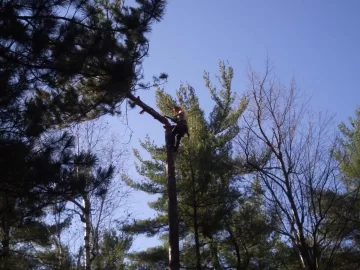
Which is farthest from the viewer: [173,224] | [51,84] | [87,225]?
[87,225]

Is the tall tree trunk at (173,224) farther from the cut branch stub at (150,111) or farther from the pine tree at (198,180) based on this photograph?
the pine tree at (198,180)

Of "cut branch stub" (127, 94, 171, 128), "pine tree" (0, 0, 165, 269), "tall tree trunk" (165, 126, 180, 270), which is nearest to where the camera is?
"pine tree" (0, 0, 165, 269)

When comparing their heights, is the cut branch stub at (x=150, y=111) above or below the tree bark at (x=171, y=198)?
above

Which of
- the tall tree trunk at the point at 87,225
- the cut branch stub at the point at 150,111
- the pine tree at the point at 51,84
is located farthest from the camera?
the tall tree trunk at the point at 87,225

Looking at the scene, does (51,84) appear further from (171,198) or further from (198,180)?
(198,180)

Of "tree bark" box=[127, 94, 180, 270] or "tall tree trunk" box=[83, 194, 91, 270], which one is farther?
"tall tree trunk" box=[83, 194, 91, 270]

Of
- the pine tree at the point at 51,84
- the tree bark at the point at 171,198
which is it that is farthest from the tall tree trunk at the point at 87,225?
the pine tree at the point at 51,84

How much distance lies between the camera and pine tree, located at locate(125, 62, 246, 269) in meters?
11.6

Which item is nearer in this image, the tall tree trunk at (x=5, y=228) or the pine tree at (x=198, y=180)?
the tall tree trunk at (x=5, y=228)

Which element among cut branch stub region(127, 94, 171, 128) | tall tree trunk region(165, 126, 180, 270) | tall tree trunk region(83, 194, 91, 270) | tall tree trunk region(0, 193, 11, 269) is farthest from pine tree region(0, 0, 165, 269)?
tall tree trunk region(83, 194, 91, 270)

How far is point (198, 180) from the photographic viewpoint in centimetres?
1150

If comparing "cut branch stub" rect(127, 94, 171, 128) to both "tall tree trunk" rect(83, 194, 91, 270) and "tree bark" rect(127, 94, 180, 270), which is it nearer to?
"tree bark" rect(127, 94, 180, 270)

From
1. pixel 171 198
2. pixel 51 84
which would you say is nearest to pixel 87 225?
pixel 171 198

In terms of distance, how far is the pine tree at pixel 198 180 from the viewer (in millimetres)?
11562
